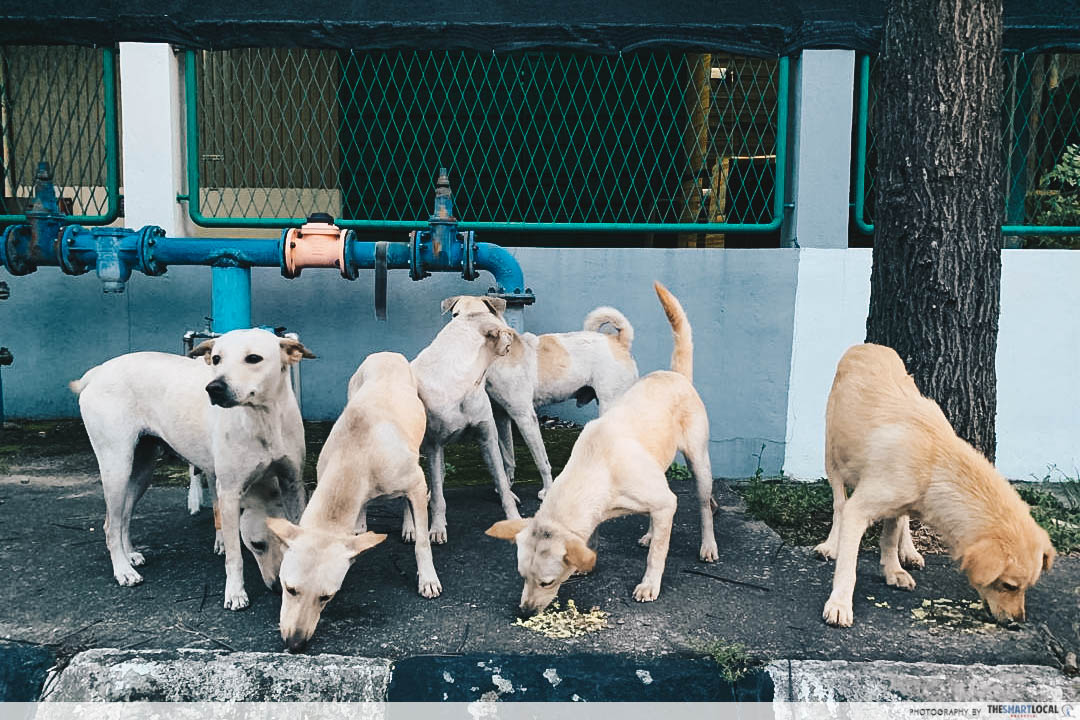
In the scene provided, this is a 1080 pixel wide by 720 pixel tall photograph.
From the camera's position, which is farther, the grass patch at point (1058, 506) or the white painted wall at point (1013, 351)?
the white painted wall at point (1013, 351)

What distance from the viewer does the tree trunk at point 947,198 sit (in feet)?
14.8

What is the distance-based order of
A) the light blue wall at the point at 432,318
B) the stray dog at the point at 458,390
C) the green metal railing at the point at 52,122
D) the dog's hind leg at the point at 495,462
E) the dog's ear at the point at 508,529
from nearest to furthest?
the dog's ear at the point at 508,529 < the stray dog at the point at 458,390 < the dog's hind leg at the point at 495,462 < the light blue wall at the point at 432,318 < the green metal railing at the point at 52,122

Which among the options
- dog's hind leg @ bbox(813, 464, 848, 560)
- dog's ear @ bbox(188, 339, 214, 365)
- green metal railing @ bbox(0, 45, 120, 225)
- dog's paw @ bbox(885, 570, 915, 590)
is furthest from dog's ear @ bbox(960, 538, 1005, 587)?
green metal railing @ bbox(0, 45, 120, 225)

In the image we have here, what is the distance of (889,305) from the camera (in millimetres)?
4770

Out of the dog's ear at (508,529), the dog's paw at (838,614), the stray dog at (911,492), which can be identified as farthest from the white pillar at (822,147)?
the dog's ear at (508,529)

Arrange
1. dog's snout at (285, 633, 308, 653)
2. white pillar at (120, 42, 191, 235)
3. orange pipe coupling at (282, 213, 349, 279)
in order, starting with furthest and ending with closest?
white pillar at (120, 42, 191, 235) → orange pipe coupling at (282, 213, 349, 279) → dog's snout at (285, 633, 308, 653)

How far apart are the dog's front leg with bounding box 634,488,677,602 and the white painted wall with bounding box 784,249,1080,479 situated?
9.75 ft

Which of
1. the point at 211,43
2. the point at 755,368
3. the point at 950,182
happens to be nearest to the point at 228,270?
the point at 211,43

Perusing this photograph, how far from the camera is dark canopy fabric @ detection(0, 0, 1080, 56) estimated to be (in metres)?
6.33

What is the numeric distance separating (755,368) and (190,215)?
4.65 metres

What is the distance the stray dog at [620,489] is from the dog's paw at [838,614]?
2.36 feet

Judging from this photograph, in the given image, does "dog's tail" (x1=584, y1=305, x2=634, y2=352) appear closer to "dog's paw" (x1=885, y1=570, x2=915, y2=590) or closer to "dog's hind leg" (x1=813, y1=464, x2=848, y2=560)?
"dog's hind leg" (x1=813, y1=464, x2=848, y2=560)

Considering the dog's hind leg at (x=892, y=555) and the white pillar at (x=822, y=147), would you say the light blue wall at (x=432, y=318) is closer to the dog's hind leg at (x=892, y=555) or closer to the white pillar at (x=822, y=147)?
the white pillar at (x=822, y=147)

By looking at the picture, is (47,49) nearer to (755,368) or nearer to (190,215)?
(190,215)
